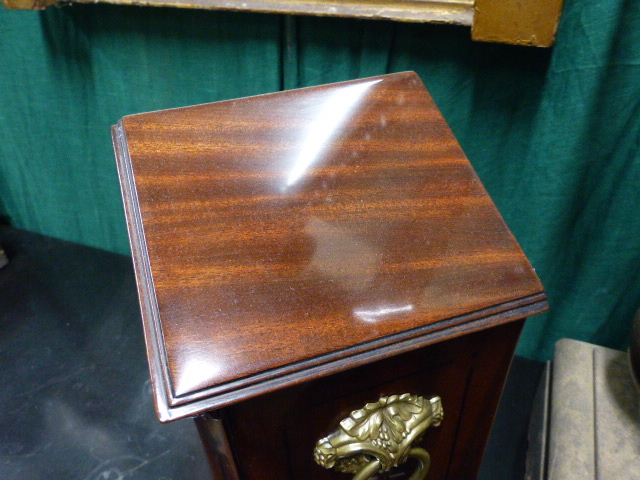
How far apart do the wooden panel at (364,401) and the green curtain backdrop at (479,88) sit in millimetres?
603

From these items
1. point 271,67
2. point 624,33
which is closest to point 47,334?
point 271,67

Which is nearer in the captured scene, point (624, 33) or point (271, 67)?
point (624, 33)

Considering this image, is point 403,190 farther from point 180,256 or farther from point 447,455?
point 447,455

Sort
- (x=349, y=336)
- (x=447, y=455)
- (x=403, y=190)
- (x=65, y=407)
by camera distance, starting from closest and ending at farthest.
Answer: (x=349, y=336)
(x=403, y=190)
(x=447, y=455)
(x=65, y=407)

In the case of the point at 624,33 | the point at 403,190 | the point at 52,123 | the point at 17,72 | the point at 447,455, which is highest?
the point at 624,33

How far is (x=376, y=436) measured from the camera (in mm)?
733

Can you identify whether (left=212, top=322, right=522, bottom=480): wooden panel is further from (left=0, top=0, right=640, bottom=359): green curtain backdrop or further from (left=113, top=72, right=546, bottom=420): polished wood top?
(left=0, top=0, right=640, bottom=359): green curtain backdrop

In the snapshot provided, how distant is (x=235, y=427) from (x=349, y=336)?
0.17 meters

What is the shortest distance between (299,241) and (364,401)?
9.0 inches

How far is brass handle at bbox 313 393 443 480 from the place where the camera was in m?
0.73

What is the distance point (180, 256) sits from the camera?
680 millimetres

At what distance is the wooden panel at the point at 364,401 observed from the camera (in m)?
0.66

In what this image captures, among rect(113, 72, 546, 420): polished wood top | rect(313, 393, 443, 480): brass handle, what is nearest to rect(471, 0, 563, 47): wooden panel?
rect(113, 72, 546, 420): polished wood top

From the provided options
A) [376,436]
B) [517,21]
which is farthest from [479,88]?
[376,436]
